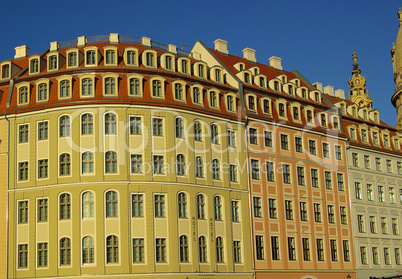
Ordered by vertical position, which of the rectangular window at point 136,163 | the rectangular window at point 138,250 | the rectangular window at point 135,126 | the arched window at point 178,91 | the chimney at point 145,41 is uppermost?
the chimney at point 145,41

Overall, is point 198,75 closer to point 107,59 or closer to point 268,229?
point 107,59

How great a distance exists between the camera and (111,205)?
56156 mm

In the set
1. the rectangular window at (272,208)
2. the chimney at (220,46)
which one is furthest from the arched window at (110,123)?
the chimney at (220,46)

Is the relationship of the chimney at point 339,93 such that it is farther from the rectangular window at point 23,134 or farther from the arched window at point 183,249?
the rectangular window at point 23,134

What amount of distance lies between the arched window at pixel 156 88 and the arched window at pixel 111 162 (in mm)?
6616

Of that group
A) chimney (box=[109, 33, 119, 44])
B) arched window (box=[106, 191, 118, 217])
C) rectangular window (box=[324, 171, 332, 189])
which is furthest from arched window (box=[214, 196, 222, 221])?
chimney (box=[109, 33, 119, 44])

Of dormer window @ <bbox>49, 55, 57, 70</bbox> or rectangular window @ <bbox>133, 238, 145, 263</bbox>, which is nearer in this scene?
rectangular window @ <bbox>133, 238, 145, 263</bbox>

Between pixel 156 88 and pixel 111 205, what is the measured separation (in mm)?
11258

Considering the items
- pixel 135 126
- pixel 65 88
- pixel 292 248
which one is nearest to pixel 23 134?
pixel 65 88

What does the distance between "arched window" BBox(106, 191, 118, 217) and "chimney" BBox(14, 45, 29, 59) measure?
22.8 metres

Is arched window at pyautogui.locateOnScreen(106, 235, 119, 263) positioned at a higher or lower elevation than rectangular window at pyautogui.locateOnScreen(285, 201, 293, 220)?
lower

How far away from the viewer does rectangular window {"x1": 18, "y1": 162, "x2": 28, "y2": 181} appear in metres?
58.8

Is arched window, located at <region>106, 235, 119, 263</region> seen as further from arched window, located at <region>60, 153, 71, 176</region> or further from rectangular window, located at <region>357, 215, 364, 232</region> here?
rectangular window, located at <region>357, 215, 364, 232</region>

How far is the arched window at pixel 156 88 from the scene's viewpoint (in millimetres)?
59875
